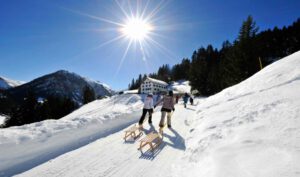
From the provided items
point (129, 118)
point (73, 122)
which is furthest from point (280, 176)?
point (129, 118)

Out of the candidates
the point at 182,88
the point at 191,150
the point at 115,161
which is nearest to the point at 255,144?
the point at 191,150

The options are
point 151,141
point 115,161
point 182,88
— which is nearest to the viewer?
point 115,161

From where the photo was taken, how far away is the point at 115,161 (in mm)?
5855

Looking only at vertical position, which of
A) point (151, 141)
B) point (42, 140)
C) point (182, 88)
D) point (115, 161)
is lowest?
point (115, 161)

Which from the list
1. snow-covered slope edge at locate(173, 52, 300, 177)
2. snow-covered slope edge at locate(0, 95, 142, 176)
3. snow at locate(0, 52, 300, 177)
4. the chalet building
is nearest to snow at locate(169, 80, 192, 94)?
the chalet building

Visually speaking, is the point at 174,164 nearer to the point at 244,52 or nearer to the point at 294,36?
the point at 244,52

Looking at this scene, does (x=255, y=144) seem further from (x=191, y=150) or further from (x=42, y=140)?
(x=42, y=140)

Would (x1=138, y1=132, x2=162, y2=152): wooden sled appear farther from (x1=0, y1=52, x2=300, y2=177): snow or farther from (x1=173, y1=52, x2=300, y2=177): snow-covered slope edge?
(x1=173, y1=52, x2=300, y2=177): snow-covered slope edge

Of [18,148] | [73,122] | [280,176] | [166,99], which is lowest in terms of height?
[280,176]

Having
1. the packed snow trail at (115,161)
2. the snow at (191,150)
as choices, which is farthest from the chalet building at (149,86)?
the packed snow trail at (115,161)

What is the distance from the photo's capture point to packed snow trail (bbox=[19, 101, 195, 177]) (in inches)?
202

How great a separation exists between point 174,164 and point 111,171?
2.04 metres

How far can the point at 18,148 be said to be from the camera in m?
→ 6.80

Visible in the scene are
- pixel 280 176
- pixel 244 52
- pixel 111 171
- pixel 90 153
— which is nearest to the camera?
pixel 280 176
